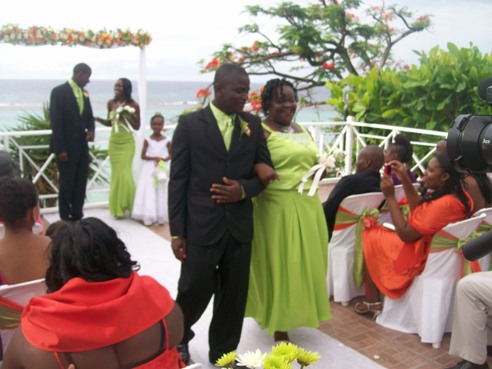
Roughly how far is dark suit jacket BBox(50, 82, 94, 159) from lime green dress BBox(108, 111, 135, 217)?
0.62m

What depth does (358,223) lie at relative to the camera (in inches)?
177

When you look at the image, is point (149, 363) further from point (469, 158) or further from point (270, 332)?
point (270, 332)

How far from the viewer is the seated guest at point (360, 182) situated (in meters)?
4.39

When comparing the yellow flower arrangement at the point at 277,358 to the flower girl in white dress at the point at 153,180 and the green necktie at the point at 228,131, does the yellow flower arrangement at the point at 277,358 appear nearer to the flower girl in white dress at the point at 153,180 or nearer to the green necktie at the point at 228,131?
the green necktie at the point at 228,131

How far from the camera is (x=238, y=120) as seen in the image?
3336mm

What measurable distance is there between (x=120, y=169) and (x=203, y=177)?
166 inches

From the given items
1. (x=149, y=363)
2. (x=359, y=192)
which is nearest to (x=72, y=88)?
(x=359, y=192)

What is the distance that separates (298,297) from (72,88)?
13.2 ft

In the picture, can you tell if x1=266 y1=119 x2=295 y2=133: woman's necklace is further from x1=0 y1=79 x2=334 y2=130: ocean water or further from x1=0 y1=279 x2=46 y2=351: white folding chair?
x1=0 y1=79 x2=334 y2=130: ocean water

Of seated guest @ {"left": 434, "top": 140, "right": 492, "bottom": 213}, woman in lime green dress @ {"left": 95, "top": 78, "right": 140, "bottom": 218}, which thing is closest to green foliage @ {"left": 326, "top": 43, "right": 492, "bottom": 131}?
woman in lime green dress @ {"left": 95, "top": 78, "right": 140, "bottom": 218}

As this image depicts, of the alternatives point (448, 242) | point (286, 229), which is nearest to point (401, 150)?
point (448, 242)

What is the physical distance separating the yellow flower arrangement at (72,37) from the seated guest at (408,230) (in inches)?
194

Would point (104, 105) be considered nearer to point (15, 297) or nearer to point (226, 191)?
point (226, 191)

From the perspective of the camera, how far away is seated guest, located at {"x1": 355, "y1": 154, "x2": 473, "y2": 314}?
147 inches
